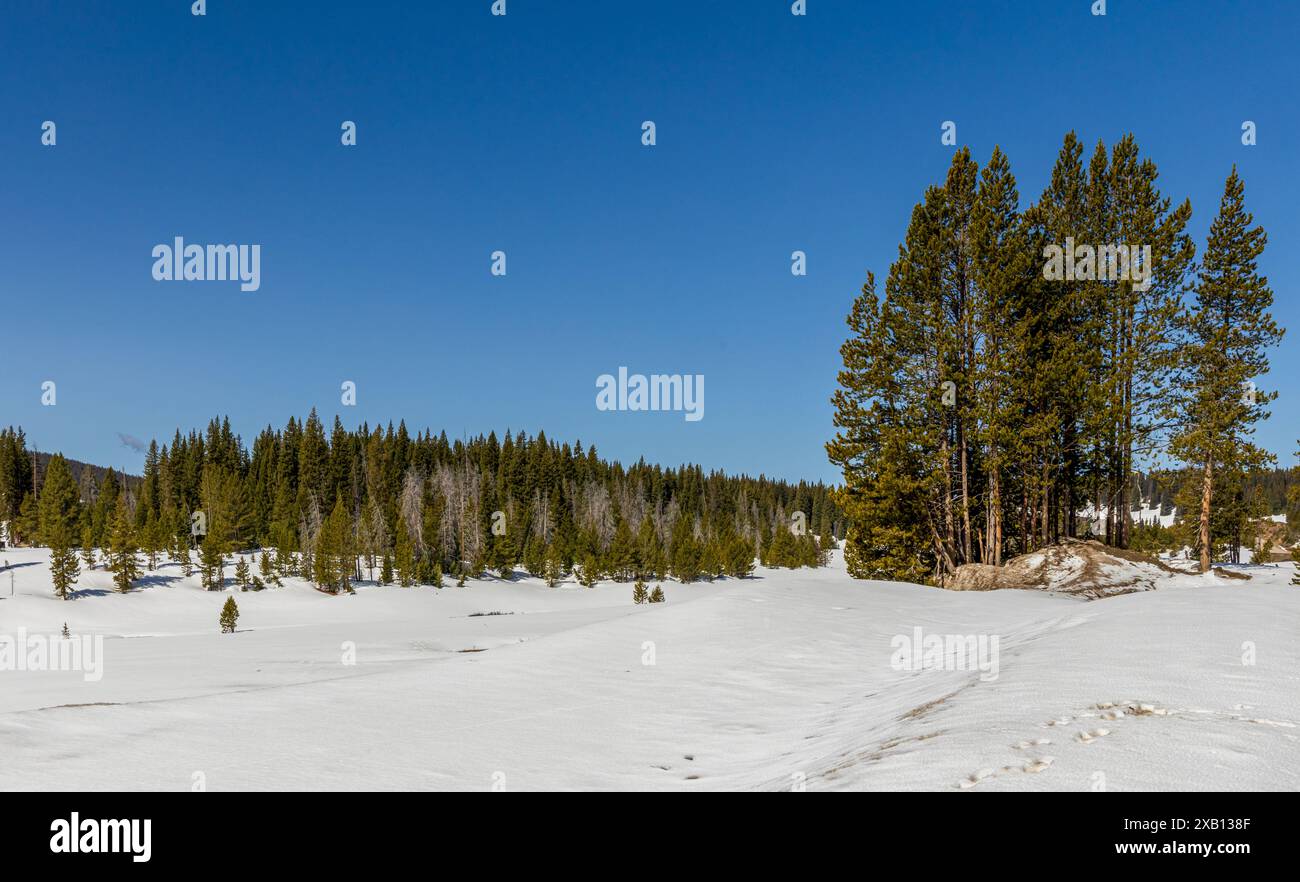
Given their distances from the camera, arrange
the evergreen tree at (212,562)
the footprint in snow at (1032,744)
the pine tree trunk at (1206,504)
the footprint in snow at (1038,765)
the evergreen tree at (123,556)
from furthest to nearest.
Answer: the evergreen tree at (212,562)
the evergreen tree at (123,556)
the pine tree trunk at (1206,504)
the footprint in snow at (1032,744)
the footprint in snow at (1038,765)

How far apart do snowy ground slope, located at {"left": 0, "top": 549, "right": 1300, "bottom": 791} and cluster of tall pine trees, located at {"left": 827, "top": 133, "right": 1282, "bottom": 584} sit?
41.4ft

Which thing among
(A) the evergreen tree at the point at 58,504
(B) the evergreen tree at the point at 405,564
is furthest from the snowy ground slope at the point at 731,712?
(A) the evergreen tree at the point at 58,504

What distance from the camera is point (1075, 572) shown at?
2150 centimetres

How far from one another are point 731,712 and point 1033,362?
22.7m

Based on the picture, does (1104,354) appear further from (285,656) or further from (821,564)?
(821,564)

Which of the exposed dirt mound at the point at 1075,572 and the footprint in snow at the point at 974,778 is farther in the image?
the exposed dirt mound at the point at 1075,572

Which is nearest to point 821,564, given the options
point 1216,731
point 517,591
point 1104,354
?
point 517,591

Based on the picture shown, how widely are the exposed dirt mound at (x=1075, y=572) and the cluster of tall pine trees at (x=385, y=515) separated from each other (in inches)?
743

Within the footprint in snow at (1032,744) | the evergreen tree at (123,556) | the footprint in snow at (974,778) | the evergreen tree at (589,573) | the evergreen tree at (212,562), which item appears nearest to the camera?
the footprint in snow at (974,778)

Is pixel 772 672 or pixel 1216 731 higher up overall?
pixel 1216 731

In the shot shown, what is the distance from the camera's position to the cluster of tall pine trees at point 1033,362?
24.3 metres

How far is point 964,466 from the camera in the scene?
25.4 m

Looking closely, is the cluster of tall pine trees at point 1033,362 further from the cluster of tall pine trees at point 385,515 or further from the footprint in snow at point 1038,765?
the footprint in snow at point 1038,765
